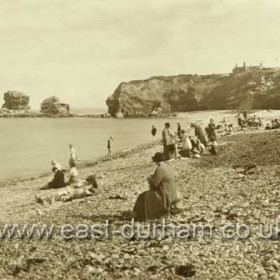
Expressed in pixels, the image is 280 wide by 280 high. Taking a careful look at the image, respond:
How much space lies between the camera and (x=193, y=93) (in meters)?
176

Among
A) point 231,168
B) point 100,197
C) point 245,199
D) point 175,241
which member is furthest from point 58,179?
point 175,241

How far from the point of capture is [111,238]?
12.0 meters

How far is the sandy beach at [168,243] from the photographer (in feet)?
32.4

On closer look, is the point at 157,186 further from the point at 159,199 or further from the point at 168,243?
the point at 168,243

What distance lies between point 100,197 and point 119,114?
147282 mm

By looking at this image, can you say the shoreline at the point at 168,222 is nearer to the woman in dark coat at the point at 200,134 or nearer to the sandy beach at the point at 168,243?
the sandy beach at the point at 168,243

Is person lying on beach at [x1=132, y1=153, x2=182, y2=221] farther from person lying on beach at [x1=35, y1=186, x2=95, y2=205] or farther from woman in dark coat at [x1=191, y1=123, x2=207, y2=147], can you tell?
woman in dark coat at [x1=191, y1=123, x2=207, y2=147]

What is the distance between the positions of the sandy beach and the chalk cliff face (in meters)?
121

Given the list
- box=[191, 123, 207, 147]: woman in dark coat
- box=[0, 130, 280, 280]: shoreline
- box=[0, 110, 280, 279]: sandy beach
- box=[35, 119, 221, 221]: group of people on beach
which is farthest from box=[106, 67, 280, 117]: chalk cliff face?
box=[0, 110, 280, 279]: sandy beach

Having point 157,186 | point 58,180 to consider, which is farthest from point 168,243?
point 58,180

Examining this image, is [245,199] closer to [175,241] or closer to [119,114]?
[175,241]

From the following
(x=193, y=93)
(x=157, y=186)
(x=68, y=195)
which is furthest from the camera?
(x=193, y=93)

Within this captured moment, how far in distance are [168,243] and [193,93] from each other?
547 ft

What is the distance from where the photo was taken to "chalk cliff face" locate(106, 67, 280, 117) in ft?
474
